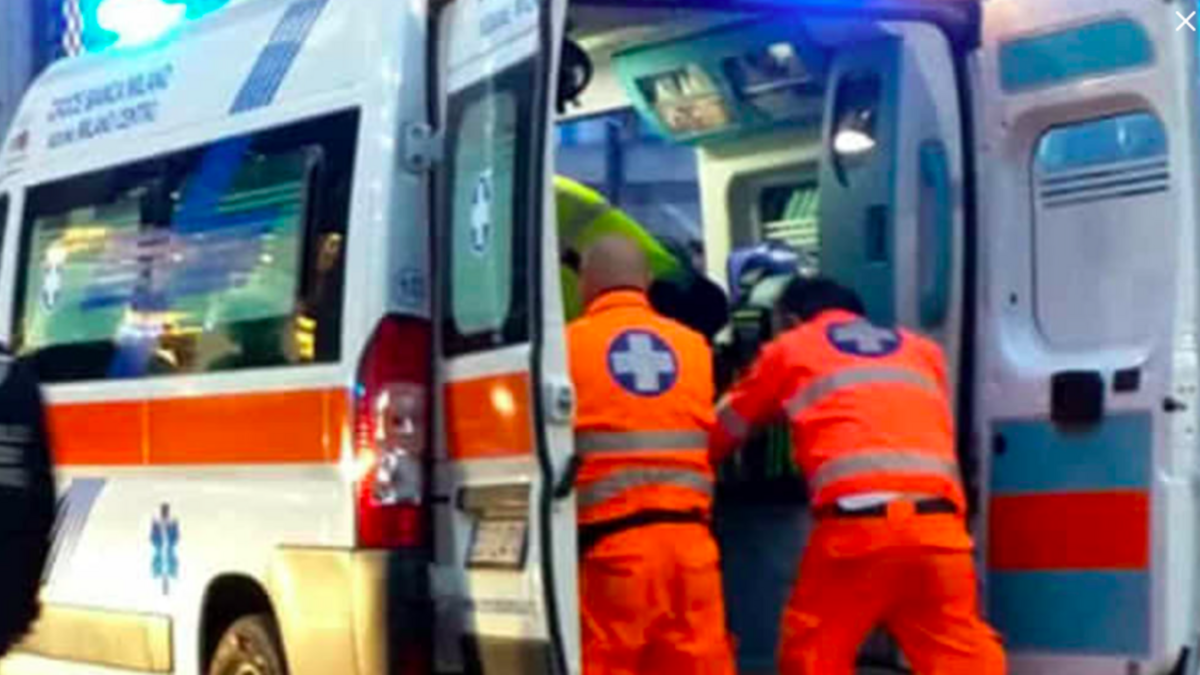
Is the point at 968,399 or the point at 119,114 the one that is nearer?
the point at 968,399

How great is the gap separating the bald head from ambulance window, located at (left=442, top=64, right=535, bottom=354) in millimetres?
441

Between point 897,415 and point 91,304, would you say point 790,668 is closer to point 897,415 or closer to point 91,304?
point 897,415

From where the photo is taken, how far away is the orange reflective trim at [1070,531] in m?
7.55

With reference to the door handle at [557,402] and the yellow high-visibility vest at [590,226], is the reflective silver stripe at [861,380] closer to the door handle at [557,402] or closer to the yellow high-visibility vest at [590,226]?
the yellow high-visibility vest at [590,226]

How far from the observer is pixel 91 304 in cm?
945

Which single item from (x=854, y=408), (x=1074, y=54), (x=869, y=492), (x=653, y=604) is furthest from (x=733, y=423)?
(x=1074, y=54)

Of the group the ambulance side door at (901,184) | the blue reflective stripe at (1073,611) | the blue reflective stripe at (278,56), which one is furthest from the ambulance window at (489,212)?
the blue reflective stripe at (1073,611)

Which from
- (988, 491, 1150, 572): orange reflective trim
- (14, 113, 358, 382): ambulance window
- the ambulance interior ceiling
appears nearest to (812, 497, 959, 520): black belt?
(988, 491, 1150, 572): orange reflective trim

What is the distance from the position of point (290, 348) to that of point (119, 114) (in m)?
1.66

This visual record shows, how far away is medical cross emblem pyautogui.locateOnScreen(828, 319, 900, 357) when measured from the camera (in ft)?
26.2

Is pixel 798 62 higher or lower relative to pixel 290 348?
higher

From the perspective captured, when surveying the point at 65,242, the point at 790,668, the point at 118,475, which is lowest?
the point at 790,668

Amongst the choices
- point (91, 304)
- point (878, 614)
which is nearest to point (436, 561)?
point (878, 614)

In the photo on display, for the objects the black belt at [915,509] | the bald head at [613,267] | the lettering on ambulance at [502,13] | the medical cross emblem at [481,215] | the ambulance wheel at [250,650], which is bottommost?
the ambulance wheel at [250,650]
